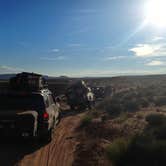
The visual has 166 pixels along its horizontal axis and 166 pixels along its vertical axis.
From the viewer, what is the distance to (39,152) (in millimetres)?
9375

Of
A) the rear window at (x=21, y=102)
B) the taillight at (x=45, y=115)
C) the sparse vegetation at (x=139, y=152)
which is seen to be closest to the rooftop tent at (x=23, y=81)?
the rear window at (x=21, y=102)

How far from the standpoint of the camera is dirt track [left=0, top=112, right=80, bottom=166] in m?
8.23

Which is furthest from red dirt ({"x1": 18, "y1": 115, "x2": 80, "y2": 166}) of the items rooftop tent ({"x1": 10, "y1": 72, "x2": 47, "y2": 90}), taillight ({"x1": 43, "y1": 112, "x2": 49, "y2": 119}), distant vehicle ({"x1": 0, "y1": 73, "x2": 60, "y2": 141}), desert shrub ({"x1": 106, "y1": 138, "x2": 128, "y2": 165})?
rooftop tent ({"x1": 10, "y1": 72, "x2": 47, "y2": 90})

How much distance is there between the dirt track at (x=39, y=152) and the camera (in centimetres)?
823

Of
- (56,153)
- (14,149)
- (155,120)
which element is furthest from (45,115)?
(155,120)

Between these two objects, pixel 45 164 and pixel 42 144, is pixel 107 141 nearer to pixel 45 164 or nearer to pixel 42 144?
pixel 42 144

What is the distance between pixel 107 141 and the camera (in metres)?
10.8

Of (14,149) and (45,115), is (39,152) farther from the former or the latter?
(45,115)

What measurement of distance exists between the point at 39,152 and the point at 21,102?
7.27ft

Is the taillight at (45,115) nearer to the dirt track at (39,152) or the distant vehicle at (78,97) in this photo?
the dirt track at (39,152)

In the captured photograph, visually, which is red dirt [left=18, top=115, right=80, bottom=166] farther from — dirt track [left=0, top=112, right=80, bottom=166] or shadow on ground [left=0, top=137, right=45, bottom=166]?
shadow on ground [left=0, top=137, right=45, bottom=166]

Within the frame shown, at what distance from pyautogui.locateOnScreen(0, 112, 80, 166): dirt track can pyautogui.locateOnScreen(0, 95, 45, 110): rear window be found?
1390 mm

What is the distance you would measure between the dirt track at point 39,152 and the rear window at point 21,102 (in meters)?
1.39

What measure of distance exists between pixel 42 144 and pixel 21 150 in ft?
3.66
